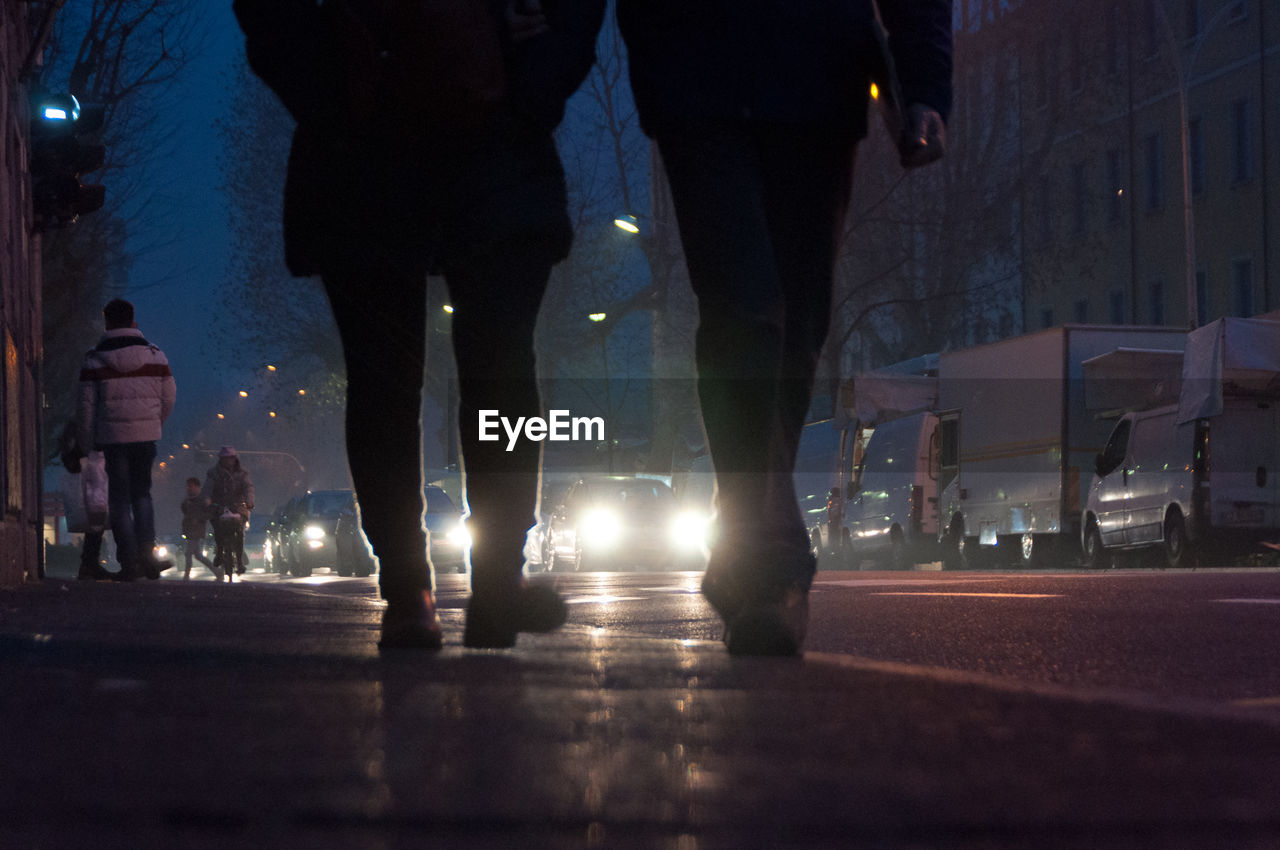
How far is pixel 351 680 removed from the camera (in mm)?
1960

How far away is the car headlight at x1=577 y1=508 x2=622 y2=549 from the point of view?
28.4 m

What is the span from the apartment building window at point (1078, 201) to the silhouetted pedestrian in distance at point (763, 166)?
4793cm

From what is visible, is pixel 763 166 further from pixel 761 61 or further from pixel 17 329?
pixel 17 329

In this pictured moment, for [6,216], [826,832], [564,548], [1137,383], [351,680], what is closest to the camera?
[826,832]

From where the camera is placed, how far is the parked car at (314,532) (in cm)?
3123

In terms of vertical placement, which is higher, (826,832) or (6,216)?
(6,216)

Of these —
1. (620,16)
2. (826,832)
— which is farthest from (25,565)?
(826,832)

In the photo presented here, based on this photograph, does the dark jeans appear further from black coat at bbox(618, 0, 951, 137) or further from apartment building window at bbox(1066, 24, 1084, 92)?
apartment building window at bbox(1066, 24, 1084, 92)

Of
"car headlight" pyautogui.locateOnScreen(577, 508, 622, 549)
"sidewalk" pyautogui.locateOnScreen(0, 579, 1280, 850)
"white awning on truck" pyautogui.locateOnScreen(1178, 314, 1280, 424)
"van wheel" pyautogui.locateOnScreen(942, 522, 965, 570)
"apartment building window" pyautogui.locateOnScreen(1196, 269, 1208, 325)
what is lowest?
"van wheel" pyautogui.locateOnScreen(942, 522, 965, 570)

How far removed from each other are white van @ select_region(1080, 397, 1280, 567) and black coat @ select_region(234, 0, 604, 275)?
63.7 ft

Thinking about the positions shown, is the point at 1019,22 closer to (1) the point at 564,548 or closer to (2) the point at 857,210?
(2) the point at 857,210

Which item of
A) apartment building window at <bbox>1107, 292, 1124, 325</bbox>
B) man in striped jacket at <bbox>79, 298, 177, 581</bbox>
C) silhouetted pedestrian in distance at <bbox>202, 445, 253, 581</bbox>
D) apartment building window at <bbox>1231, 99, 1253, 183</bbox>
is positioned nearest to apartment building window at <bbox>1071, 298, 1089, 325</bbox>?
apartment building window at <bbox>1107, 292, 1124, 325</bbox>

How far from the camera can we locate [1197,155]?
45094 mm

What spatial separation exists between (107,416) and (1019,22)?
111ft
